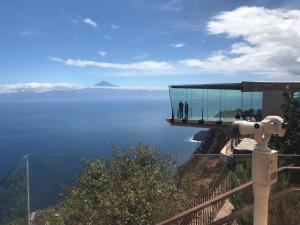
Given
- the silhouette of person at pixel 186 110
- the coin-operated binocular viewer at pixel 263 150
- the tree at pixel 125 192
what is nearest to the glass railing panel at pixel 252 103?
the silhouette of person at pixel 186 110

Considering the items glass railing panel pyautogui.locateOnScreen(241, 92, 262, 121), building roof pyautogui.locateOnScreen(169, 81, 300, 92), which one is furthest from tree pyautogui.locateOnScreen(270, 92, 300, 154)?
glass railing panel pyautogui.locateOnScreen(241, 92, 262, 121)

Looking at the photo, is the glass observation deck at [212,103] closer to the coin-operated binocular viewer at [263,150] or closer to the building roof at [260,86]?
the building roof at [260,86]

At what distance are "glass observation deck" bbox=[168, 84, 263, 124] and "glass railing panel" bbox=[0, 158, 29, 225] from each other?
741 inches

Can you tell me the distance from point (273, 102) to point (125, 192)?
742 inches

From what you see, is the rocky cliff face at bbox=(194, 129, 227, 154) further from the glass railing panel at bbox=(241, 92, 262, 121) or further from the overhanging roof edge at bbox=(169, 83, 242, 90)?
the overhanging roof edge at bbox=(169, 83, 242, 90)

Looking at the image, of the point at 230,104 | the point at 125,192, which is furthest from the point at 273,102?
the point at 125,192

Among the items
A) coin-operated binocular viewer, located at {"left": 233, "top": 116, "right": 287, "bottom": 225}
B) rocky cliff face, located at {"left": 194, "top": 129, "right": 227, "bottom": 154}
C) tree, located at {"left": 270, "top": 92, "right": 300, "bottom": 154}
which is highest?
coin-operated binocular viewer, located at {"left": 233, "top": 116, "right": 287, "bottom": 225}

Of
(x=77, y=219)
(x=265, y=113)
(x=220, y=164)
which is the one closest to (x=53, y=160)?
(x=77, y=219)

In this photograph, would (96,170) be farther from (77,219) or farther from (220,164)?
(220,164)

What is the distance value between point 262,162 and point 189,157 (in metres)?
3.84

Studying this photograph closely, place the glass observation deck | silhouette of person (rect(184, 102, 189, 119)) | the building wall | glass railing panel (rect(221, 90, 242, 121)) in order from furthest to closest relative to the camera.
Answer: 1. silhouette of person (rect(184, 102, 189, 119))
2. glass railing panel (rect(221, 90, 242, 121))
3. the glass observation deck
4. the building wall

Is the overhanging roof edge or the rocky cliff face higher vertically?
the overhanging roof edge

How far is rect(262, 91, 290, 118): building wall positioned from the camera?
23656 mm

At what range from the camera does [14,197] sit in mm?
6465
